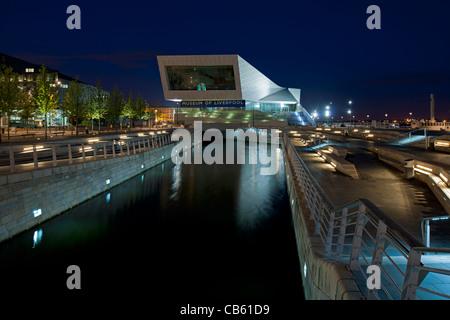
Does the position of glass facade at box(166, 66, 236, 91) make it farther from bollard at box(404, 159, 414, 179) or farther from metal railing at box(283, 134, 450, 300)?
metal railing at box(283, 134, 450, 300)

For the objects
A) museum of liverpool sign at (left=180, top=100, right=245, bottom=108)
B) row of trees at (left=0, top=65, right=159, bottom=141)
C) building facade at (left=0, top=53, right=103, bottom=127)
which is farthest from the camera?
museum of liverpool sign at (left=180, top=100, right=245, bottom=108)

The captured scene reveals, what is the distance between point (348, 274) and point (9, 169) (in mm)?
12027

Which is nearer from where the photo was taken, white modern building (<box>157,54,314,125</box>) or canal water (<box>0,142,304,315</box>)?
canal water (<box>0,142,304,315</box>)

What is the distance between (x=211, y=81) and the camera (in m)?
63.3

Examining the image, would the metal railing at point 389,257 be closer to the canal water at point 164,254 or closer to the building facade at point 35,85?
the canal water at point 164,254

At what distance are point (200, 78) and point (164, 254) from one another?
2233 inches

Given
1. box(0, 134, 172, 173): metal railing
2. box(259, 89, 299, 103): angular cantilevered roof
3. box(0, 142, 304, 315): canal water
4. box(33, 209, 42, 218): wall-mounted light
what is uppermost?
box(259, 89, 299, 103): angular cantilevered roof

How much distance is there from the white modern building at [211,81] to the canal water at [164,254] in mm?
47435

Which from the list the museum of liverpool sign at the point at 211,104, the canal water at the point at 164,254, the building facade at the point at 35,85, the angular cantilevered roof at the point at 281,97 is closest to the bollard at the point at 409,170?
the canal water at the point at 164,254

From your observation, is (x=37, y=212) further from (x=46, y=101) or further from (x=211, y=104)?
(x=211, y=104)

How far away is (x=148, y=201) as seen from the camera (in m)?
16.7

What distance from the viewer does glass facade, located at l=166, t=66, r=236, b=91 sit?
61312 millimetres

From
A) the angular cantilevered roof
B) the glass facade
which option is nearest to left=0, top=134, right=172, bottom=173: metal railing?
the glass facade
